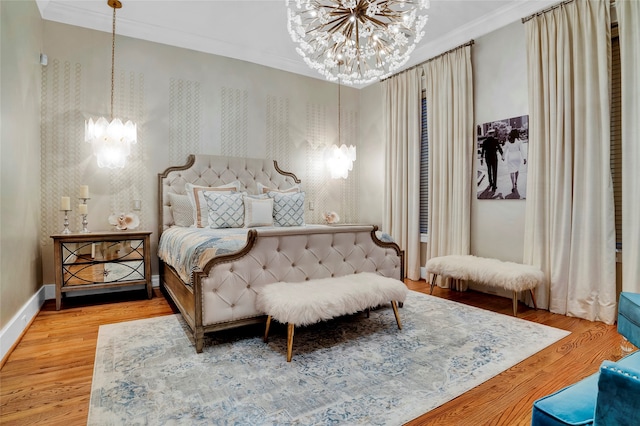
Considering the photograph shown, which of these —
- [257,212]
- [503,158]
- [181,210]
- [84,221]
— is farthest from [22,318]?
[503,158]

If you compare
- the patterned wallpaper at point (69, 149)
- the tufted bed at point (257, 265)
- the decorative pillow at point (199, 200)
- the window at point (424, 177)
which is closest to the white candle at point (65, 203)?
the patterned wallpaper at point (69, 149)

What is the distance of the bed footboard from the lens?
2.32 meters

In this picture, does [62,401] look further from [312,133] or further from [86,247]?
[312,133]

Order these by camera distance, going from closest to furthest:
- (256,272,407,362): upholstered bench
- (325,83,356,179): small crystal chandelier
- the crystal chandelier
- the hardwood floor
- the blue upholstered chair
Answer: the blue upholstered chair < the hardwood floor < (256,272,407,362): upholstered bench < the crystal chandelier < (325,83,356,179): small crystal chandelier

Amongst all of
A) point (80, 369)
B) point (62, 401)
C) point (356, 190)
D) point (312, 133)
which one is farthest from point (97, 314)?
point (356, 190)

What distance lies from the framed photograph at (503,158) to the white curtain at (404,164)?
2.95 feet

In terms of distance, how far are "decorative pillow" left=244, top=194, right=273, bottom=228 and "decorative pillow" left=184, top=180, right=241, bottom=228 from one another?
0.43m

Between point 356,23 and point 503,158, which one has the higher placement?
point 356,23

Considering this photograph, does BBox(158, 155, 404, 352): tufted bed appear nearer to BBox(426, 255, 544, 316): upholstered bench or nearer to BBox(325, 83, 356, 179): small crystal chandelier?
BBox(426, 255, 544, 316): upholstered bench

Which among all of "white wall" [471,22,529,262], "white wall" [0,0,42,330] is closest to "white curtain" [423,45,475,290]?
"white wall" [471,22,529,262]

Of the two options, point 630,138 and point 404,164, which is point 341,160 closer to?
point 404,164

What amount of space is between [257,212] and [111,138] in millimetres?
1714

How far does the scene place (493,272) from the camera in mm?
3195

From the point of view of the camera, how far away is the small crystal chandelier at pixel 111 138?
3.60 m
